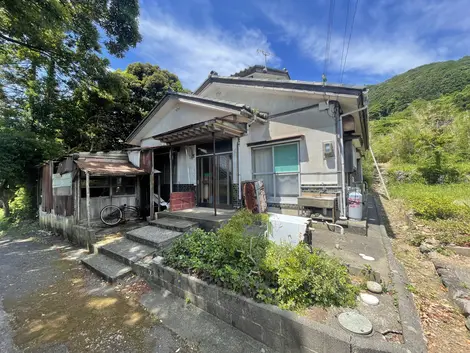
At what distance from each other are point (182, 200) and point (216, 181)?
145 cm

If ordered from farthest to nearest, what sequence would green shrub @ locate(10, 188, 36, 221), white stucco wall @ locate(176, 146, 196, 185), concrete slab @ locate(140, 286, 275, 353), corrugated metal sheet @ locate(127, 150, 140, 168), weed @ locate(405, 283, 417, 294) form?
green shrub @ locate(10, 188, 36, 221)
white stucco wall @ locate(176, 146, 196, 185)
corrugated metal sheet @ locate(127, 150, 140, 168)
weed @ locate(405, 283, 417, 294)
concrete slab @ locate(140, 286, 275, 353)

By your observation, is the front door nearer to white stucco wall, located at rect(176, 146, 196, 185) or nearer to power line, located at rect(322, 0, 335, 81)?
white stucco wall, located at rect(176, 146, 196, 185)

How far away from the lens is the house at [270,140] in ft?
19.2

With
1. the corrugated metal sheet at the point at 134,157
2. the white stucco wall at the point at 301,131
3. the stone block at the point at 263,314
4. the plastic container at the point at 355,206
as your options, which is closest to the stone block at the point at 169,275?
the stone block at the point at 263,314

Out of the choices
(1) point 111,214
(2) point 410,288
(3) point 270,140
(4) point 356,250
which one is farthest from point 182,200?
(2) point 410,288

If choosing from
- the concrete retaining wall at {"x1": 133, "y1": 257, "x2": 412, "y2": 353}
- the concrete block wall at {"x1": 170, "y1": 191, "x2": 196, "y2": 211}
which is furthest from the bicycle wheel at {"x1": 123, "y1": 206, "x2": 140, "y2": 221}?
the concrete retaining wall at {"x1": 133, "y1": 257, "x2": 412, "y2": 353}

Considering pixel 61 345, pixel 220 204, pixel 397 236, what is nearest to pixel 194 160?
pixel 220 204

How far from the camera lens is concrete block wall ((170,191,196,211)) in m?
7.28

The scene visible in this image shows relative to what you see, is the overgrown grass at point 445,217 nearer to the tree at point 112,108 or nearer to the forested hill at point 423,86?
the tree at point 112,108

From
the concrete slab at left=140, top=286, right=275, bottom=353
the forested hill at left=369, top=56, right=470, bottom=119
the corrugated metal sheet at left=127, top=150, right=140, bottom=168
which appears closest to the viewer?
the concrete slab at left=140, top=286, right=275, bottom=353

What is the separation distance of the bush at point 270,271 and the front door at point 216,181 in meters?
3.87

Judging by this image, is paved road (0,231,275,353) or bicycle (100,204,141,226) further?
bicycle (100,204,141,226)

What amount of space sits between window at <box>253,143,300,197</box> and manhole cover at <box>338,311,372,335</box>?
434 centimetres

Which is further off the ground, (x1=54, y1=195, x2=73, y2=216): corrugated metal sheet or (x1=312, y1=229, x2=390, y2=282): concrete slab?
(x1=54, y1=195, x2=73, y2=216): corrugated metal sheet
